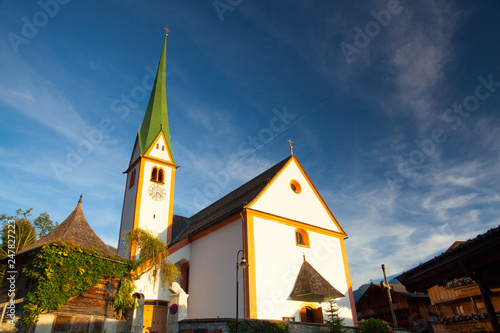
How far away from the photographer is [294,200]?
67.5ft

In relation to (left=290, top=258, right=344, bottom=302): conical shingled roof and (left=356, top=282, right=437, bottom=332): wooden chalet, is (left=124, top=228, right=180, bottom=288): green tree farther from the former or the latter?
(left=356, top=282, right=437, bottom=332): wooden chalet

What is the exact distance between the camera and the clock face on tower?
81.3ft

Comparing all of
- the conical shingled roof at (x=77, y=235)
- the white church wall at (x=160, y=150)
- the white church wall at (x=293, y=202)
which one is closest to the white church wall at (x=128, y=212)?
the white church wall at (x=160, y=150)

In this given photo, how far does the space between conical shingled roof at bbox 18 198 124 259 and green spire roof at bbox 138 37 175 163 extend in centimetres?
913

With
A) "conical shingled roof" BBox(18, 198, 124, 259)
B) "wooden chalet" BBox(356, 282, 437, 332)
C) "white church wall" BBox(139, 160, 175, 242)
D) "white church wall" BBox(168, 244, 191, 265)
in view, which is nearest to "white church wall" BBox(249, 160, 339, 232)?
"white church wall" BBox(168, 244, 191, 265)

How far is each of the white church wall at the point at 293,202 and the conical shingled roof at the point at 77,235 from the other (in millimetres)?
8097

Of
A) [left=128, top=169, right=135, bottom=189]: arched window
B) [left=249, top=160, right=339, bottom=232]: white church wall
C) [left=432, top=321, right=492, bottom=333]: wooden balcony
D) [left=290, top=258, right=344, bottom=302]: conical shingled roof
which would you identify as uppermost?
[left=128, top=169, right=135, bottom=189]: arched window

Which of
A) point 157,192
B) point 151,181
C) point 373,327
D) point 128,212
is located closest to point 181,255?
point 157,192

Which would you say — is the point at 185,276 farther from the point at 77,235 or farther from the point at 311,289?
the point at 311,289

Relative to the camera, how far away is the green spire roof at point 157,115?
27281 mm

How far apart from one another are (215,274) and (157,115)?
16.3m

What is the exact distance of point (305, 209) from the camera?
68.5ft

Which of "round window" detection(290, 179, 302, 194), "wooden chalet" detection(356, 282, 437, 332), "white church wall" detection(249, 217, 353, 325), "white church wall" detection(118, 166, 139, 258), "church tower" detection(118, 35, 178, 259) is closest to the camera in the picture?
"white church wall" detection(249, 217, 353, 325)

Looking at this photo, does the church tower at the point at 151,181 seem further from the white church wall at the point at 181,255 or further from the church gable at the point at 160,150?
the white church wall at the point at 181,255
